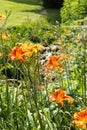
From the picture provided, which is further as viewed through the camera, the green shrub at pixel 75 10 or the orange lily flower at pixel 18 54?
the green shrub at pixel 75 10

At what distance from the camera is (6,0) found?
2527 cm

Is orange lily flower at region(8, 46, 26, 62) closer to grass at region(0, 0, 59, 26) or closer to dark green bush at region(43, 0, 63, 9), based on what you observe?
grass at region(0, 0, 59, 26)

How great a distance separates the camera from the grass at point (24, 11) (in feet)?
60.8

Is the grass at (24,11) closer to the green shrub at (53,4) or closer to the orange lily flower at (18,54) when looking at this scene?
the green shrub at (53,4)

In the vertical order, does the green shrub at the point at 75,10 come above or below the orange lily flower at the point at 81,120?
below

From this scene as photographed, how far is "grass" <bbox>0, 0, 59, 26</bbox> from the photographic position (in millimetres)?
18531

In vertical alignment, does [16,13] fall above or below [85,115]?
below

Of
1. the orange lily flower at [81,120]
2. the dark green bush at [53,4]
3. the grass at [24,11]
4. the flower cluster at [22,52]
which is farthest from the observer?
the dark green bush at [53,4]

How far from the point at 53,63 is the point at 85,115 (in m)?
0.76

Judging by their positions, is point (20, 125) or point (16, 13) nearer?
point (20, 125)

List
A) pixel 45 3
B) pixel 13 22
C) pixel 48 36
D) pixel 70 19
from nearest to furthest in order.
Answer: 1. pixel 48 36
2. pixel 70 19
3. pixel 13 22
4. pixel 45 3

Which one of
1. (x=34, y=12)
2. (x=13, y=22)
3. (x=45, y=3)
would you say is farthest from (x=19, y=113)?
(x=45, y=3)

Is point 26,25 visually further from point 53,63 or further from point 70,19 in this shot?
point 53,63

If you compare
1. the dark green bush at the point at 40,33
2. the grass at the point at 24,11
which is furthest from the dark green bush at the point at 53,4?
the dark green bush at the point at 40,33
